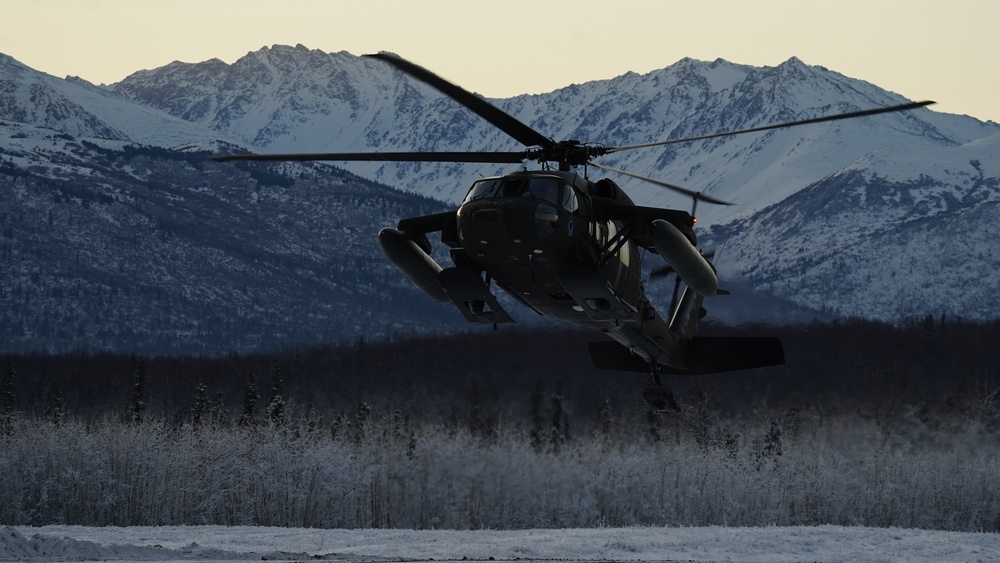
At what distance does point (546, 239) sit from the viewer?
2334cm

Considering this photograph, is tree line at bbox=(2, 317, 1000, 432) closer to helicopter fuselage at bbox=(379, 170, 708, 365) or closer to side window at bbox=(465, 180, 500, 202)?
helicopter fuselage at bbox=(379, 170, 708, 365)

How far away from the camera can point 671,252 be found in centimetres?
2398

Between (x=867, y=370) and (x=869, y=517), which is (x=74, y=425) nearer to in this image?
(x=869, y=517)

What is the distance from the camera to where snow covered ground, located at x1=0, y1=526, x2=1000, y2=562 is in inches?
934

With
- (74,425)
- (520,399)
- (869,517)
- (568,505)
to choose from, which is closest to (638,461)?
(568,505)

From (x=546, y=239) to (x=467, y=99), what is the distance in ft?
11.2

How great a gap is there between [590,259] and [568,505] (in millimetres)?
16115

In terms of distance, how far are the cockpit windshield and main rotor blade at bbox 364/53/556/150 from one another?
34.8 inches

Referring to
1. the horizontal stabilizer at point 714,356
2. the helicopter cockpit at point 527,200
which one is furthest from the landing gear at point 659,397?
the helicopter cockpit at point 527,200

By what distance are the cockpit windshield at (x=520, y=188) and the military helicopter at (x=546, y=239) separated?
0.08ft

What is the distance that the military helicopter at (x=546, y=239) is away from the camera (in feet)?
76.1

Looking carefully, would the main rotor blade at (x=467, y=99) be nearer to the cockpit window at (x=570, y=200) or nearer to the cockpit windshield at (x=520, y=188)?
the cockpit windshield at (x=520, y=188)

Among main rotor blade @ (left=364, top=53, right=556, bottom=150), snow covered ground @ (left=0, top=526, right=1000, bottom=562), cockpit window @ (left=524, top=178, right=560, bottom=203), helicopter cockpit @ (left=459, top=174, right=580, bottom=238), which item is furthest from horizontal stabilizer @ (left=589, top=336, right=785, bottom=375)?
cockpit window @ (left=524, top=178, right=560, bottom=203)

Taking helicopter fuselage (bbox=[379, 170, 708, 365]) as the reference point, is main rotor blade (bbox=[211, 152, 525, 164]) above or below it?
above
